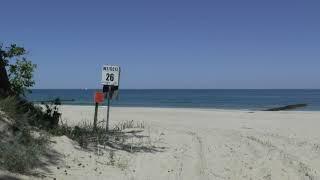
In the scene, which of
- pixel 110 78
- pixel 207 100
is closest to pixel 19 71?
pixel 110 78

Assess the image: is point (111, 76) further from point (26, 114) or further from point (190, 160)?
point (190, 160)

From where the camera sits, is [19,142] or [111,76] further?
[111,76]

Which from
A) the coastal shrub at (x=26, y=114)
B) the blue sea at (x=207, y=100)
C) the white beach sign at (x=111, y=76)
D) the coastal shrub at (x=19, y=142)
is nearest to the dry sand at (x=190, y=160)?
the coastal shrub at (x=19, y=142)

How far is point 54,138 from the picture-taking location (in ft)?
36.6

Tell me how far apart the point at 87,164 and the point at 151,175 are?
1.13 meters

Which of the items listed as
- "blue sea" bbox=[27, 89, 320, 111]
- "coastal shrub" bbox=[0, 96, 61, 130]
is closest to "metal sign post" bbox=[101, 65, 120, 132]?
"coastal shrub" bbox=[0, 96, 61, 130]

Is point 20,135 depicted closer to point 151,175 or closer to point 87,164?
point 87,164

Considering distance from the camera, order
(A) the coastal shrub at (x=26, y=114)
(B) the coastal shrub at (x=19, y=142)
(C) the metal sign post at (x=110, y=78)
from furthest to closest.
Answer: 1. (C) the metal sign post at (x=110, y=78)
2. (A) the coastal shrub at (x=26, y=114)
3. (B) the coastal shrub at (x=19, y=142)

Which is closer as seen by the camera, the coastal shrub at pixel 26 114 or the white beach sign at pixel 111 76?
the coastal shrub at pixel 26 114

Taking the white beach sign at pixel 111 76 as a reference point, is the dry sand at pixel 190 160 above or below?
below

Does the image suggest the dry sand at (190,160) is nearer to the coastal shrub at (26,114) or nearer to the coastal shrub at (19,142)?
the coastal shrub at (19,142)

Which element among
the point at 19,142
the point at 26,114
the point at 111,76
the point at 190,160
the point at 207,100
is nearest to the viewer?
the point at 19,142

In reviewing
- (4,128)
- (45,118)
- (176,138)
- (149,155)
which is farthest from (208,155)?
(4,128)

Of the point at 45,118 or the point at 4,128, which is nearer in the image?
the point at 4,128
